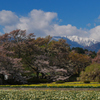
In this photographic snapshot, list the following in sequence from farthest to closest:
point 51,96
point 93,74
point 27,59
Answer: point 27,59, point 93,74, point 51,96

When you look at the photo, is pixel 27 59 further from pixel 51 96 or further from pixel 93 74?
pixel 51 96

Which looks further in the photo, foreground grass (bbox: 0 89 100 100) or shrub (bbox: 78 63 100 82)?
shrub (bbox: 78 63 100 82)

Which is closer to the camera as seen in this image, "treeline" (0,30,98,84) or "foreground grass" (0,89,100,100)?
"foreground grass" (0,89,100,100)

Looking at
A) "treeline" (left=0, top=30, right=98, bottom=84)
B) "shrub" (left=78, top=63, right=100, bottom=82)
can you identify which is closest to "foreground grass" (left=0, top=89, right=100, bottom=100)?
"treeline" (left=0, top=30, right=98, bottom=84)

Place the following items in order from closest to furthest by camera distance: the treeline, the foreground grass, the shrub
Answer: the foreground grass → the treeline → the shrub

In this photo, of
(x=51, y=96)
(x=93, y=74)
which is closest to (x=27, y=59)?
(x=93, y=74)

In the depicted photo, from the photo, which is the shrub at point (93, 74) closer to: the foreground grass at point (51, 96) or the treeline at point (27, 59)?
the treeline at point (27, 59)

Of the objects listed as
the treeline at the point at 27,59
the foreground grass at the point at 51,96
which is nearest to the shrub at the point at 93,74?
the treeline at the point at 27,59

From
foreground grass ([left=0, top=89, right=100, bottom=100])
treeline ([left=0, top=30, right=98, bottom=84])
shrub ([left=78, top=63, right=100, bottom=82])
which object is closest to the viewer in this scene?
foreground grass ([left=0, top=89, right=100, bottom=100])

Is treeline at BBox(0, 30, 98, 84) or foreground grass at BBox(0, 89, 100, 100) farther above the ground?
treeline at BBox(0, 30, 98, 84)

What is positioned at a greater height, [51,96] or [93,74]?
[93,74]

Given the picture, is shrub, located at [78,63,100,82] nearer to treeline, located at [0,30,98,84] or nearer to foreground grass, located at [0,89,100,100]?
treeline, located at [0,30,98,84]

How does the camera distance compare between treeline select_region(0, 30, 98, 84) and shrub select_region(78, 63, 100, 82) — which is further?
shrub select_region(78, 63, 100, 82)

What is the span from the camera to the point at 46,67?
85.5 ft
